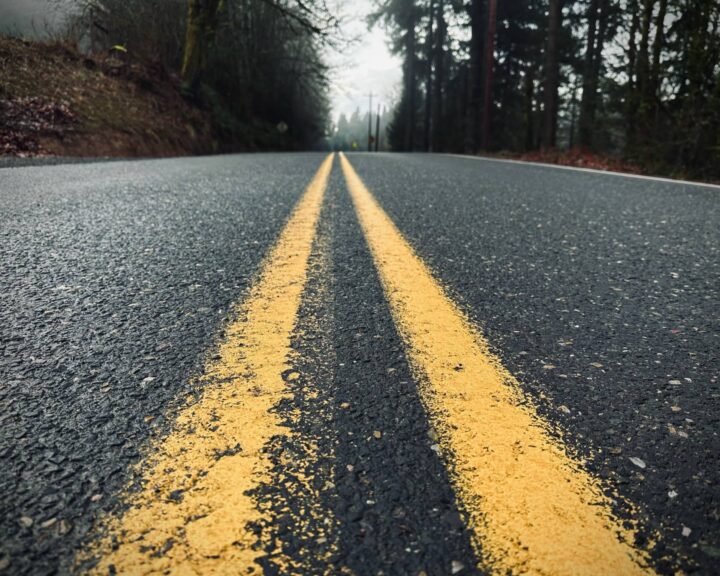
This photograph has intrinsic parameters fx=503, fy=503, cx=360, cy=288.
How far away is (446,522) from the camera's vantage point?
75cm

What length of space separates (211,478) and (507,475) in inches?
19.6

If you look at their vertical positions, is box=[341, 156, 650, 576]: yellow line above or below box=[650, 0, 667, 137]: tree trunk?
below

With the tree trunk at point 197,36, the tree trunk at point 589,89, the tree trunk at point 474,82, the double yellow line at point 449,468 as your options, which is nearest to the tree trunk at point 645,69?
the tree trunk at point 589,89

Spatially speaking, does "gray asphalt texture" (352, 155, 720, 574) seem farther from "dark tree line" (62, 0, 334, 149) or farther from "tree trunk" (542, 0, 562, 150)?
"dark tree line" (62, 0, 334, 149)

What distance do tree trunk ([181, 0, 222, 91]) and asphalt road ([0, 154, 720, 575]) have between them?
45.5 feet

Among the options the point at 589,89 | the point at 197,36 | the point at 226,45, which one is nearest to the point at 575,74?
the point at 589,89

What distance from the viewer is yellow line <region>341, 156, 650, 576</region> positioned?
0.70m

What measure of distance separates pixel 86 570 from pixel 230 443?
30cm

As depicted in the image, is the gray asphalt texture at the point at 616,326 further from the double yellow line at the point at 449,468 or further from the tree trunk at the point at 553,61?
the tree trunk at the point at 553,61

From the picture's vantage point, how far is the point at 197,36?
581 inches

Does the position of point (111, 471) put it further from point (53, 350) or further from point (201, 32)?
point (201, 32)

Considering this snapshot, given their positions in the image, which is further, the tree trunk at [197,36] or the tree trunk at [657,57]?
the tree trunk at [197,36]

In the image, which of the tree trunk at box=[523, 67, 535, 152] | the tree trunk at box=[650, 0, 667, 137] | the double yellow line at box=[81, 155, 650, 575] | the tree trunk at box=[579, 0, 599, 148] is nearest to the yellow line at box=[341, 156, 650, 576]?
the double yellow line at box=[81, 155, 650, 575]

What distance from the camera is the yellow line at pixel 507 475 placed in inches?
27.7
